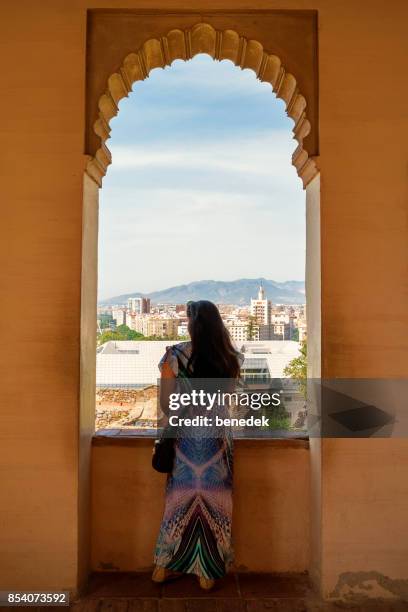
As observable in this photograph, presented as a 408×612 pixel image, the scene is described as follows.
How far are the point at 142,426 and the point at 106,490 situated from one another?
1.50 feet

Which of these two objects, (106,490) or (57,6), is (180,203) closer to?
(57,6)

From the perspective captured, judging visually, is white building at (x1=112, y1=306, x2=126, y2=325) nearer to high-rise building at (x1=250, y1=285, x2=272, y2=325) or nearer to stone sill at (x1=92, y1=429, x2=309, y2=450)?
stone sill at (x1=92, y1=429, x2=309, y2=450)

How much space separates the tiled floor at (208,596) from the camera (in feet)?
9.41

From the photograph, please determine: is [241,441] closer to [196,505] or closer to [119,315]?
[196,505]

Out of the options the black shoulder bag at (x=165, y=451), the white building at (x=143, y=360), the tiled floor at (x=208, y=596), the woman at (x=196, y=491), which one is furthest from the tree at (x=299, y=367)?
the tiled floor at (x=208, y=596)

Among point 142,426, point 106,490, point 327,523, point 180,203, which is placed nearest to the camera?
point 327,523

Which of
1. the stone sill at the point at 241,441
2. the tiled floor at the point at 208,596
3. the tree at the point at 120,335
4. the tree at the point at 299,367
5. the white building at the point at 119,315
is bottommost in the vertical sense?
the tiled floor at the point at 208,596

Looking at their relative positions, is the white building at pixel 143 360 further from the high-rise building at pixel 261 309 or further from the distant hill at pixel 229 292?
the distant hill at pixel 229 292

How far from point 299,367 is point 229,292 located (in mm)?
762

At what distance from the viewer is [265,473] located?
3.26m

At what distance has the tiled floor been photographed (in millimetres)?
2867

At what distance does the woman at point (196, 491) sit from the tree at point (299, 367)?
0.61 m

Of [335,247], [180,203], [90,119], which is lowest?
[335,247]

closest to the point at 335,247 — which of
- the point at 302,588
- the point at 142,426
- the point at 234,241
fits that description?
the point at 234,241
